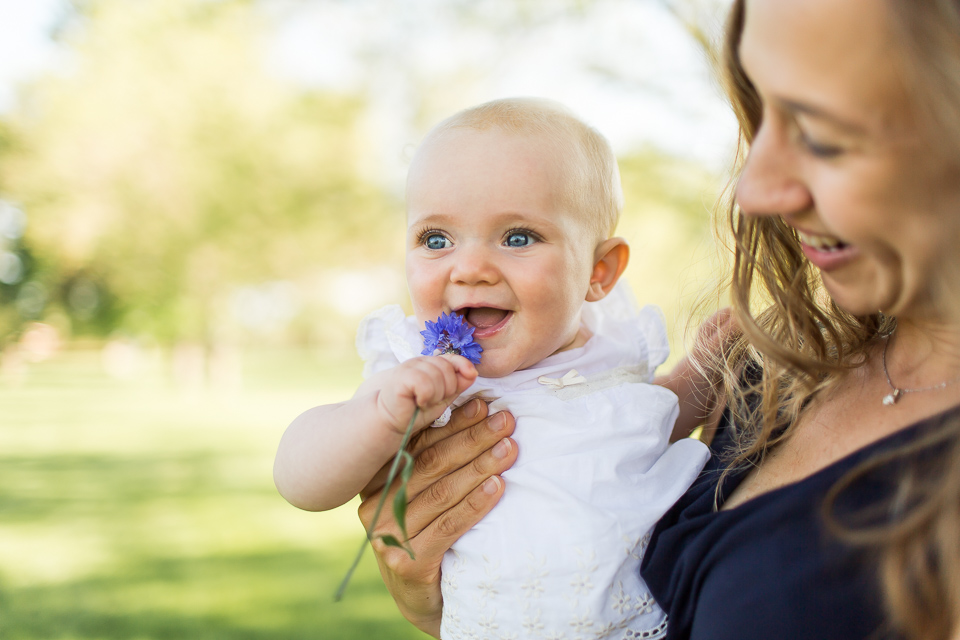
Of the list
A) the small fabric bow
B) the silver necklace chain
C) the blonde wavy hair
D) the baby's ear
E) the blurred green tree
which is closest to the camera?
the blonde wavy hair

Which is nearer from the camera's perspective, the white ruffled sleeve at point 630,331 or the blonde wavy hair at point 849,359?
the blonde wavy hair at point 849,359

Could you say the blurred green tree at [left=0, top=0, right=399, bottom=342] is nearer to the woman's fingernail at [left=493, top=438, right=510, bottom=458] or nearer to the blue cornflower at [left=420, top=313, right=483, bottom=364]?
the blue cornflower at [left=420, top=313, right=483, bottom=364]

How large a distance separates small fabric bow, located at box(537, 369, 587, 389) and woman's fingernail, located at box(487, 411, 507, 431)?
15 cm

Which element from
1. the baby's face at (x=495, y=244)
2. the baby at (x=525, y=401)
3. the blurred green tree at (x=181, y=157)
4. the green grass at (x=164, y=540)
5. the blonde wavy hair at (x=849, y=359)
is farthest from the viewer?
the blurred green tree at (x=181, y=157)

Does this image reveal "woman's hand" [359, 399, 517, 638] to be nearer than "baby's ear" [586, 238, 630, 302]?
Yes

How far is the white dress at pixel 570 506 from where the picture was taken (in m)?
1.65

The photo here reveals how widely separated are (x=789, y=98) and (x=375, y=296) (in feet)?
79.8

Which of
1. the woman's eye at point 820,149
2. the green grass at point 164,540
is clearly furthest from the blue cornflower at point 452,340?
the green grass at point 164,540

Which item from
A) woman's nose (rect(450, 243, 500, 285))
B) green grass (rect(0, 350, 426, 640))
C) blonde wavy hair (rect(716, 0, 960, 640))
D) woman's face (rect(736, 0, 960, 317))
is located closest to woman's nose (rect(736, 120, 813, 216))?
woman's face (rect(736, 0, 960, 317))

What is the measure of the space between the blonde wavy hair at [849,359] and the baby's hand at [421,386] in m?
0.67

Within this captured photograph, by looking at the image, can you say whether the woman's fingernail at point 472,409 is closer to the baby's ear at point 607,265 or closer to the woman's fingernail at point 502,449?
the woman's fingernail at point 502,449

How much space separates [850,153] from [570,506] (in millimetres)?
960

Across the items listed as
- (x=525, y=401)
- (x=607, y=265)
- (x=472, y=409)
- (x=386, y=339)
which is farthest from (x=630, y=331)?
(x=386, y=339)

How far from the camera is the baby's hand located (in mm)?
1546
